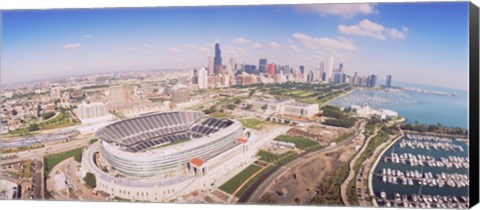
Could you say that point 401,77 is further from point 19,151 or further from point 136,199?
point 19,151

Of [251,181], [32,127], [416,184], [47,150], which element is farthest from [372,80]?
[32,127]

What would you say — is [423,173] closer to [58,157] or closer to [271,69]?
[271,69]

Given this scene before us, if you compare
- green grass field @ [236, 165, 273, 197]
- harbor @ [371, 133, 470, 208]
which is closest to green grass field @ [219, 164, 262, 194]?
green grass field @ [236, 165, 273, 197]

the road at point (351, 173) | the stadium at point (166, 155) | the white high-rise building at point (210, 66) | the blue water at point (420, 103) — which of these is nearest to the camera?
the blue water at point (420, 103)

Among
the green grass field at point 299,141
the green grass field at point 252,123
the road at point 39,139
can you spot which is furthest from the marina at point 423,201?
the road at point 39,139

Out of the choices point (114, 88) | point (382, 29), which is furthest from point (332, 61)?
point (114, 88)

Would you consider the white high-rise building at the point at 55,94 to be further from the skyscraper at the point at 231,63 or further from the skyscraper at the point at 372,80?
the skyscraper at the point at 372,80
